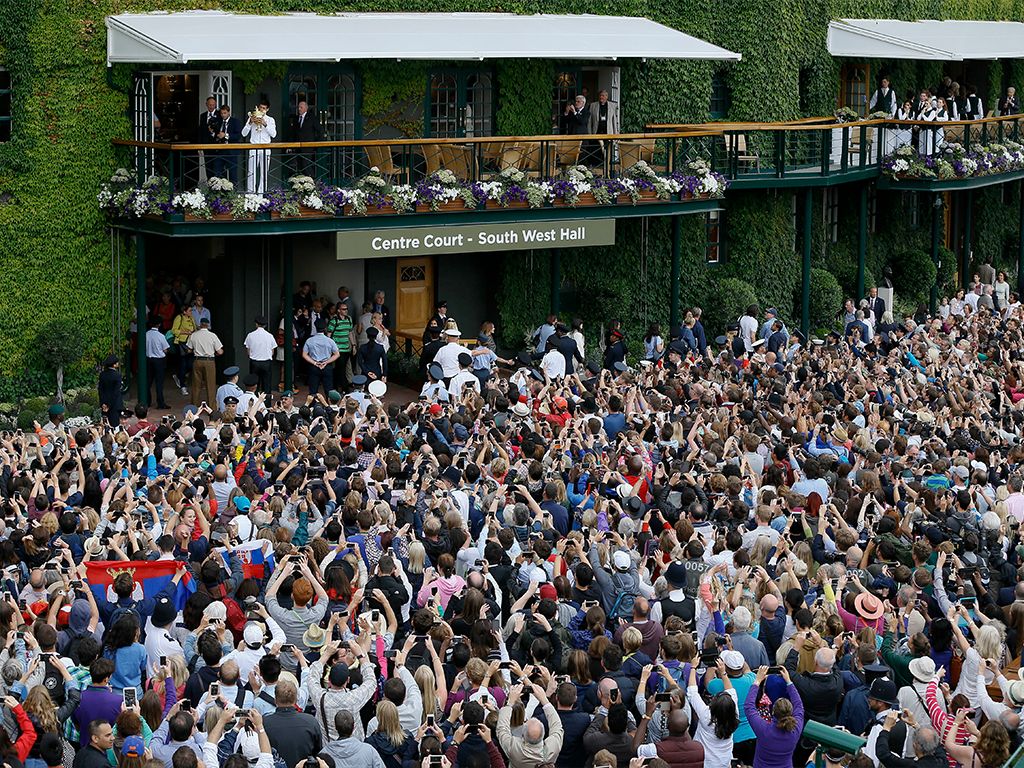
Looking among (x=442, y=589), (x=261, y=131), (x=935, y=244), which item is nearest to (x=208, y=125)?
(x=261, y=131)

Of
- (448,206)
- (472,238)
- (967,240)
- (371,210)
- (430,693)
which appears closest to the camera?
(430,693)

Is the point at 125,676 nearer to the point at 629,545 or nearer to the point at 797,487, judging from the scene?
the point at 629,545

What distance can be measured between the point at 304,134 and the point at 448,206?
2.51m

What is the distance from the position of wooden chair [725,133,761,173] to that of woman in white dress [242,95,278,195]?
9542 millimetres

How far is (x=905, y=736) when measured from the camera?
873cm

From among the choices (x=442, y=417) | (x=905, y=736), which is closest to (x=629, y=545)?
(x=905, y=736)

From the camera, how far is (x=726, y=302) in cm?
2934

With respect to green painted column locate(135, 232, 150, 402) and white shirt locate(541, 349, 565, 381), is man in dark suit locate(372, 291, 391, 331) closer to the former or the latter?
white shirt locate(541, 349, 565, 381)

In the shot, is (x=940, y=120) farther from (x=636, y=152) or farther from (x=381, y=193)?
(x=381, y=193)

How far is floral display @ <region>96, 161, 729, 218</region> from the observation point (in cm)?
2180

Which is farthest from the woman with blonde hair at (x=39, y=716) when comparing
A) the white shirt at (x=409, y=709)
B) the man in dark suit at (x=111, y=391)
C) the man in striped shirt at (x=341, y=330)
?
the man in striped shirt at (x=341, y=330)

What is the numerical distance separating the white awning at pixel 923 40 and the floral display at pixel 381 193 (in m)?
8.07

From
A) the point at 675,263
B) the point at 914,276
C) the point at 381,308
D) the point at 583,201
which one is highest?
the point at 583,201

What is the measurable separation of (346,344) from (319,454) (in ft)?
28.5
